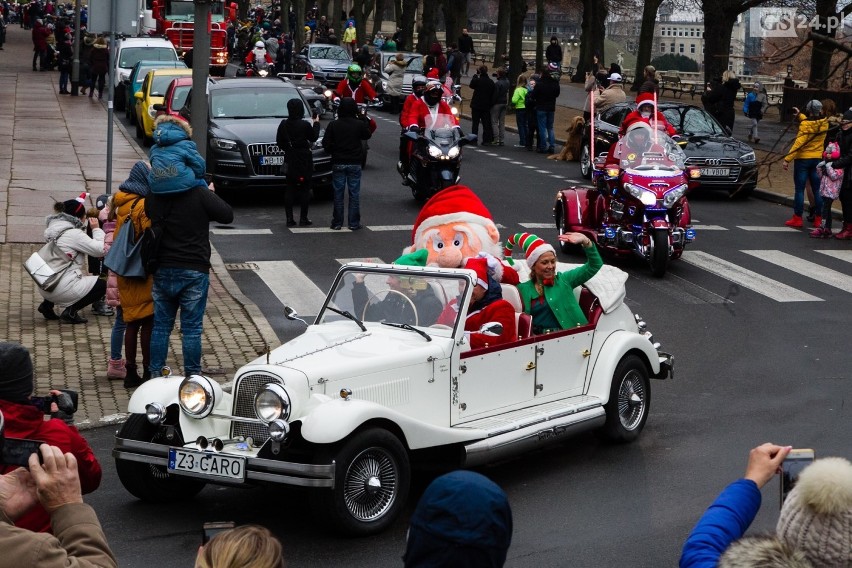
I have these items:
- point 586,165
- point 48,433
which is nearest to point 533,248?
point 48,433

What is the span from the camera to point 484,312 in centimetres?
905

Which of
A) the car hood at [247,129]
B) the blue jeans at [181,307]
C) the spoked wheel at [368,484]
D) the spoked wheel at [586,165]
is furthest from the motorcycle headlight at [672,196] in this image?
the spoked wheel at [368,484]

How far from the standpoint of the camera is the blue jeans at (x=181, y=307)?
10.4m

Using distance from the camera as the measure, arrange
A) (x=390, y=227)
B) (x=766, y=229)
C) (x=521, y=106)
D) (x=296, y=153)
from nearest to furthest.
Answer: (x=296, y=153) → (x=390, y=227) → (x=766, y=229) → (x=521, y=106)

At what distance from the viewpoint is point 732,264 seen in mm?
17578

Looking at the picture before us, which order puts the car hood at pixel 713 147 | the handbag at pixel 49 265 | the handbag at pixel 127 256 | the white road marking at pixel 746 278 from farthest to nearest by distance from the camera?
the car hood at pixel 713 147, the white road marking at pixel 746 278, the handbag at pixel 49 265, the handbag at pixel 127 256

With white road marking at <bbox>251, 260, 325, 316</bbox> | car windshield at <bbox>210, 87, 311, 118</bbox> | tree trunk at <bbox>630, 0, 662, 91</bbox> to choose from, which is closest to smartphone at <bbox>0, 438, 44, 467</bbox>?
white road marking at <bbox>251, 260, 325, 316</bbox>

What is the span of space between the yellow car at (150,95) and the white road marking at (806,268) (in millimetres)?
14380

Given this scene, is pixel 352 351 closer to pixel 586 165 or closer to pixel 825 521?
pixel 825 521

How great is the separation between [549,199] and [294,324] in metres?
9.96

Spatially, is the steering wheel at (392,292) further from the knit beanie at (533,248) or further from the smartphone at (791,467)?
the smartphone at (791,467)

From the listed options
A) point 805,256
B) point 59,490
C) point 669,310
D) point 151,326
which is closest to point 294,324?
point 151,326

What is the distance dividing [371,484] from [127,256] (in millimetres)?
3886

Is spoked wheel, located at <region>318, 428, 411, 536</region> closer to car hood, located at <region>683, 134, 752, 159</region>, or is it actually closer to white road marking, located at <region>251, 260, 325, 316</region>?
white road marking, located at <region>251, 260, 325, 316</region>
